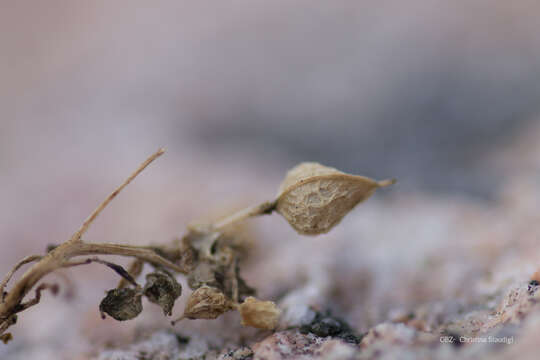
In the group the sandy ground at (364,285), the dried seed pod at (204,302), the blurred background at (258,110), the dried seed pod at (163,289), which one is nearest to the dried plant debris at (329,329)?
the sandy ground at (364,285)

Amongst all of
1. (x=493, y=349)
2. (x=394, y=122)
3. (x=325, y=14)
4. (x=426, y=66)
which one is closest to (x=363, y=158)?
(x=394, y=122)

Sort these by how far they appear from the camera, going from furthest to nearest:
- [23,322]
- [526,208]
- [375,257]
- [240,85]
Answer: [240,85]
[526,208]
[375,257]
[23,322]

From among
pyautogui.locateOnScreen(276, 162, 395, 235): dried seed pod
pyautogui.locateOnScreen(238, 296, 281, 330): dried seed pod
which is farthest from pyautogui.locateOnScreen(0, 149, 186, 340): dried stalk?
pyautogui.locateOnScreen(276, 162, 395, 235): dried seed pod

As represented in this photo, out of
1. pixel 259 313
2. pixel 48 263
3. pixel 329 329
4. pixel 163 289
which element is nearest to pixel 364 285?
pixel 329 329

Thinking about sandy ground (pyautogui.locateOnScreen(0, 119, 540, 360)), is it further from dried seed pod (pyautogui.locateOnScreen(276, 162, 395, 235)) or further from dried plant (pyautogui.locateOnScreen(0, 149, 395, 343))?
dried seed pod (pyautogui.locateOnScreen(276, 162, 395, 235))

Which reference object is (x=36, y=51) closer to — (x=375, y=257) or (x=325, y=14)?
(x=325, y=14)

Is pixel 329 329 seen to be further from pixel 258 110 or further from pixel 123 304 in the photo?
pixel 258 110
